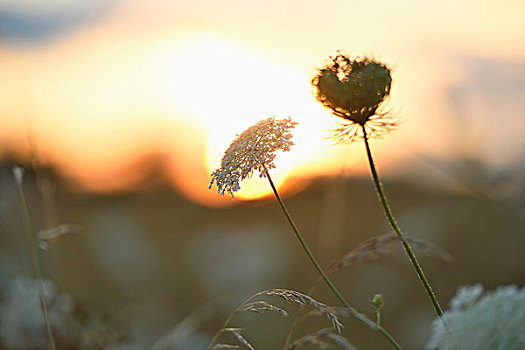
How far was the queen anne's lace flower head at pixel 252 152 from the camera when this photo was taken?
1729 mm

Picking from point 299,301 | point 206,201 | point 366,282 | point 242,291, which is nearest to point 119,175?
point 206,201

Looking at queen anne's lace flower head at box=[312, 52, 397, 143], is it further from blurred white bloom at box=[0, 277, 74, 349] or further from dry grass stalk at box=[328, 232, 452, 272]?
blurred white bloom at box=[0, 277, 74, 349]

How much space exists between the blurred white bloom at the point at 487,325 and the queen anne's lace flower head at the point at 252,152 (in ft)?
2.20

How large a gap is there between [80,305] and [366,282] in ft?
8.78

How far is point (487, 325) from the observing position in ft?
4.23

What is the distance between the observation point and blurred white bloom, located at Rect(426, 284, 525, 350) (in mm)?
1204

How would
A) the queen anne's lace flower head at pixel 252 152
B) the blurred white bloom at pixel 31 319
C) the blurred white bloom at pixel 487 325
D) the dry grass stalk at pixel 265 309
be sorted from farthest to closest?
the blurred white bloom at pixel 31 319
the queen anne's lace flower head at pixel 252 152
the dry grass stalk at pixel 265 309
the blurred white bloom at pixel 487 325

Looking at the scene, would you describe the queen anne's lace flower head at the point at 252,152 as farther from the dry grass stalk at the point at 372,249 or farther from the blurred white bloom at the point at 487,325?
the blurred white bloom at the point at 487,325

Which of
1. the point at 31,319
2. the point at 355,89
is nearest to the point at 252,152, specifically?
the point at 355,89

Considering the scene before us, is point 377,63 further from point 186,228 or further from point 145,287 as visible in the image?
point 186,228

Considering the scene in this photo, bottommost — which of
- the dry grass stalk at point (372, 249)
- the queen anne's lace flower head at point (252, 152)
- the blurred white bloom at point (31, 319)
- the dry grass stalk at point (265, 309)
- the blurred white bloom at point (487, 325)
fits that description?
the blurred white bloom at point (31, 319)

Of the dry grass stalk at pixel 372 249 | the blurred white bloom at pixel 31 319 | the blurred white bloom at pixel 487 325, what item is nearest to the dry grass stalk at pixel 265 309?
the dry grass stalk at pixel 372 249

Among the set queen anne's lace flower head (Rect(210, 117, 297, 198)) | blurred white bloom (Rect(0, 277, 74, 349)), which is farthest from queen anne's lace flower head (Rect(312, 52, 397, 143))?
blurred white bloom (Rect(0, 277, 74, 349))

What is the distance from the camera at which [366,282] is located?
509 cm
